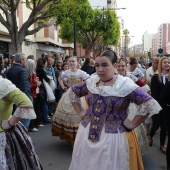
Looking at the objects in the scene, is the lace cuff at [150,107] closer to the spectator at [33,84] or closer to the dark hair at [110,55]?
the dark hair at [110,55]

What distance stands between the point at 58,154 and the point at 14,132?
2505 mm

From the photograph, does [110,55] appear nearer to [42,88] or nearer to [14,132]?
[14,132]

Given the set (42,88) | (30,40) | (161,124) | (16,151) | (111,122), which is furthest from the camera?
(30,40)

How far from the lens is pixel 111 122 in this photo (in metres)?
2.73

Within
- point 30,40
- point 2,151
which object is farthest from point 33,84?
point 30,40

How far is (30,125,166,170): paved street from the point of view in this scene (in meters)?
4.71

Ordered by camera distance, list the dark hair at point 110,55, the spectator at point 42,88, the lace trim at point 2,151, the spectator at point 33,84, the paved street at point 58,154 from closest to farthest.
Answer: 1. the lace trim at point 2,151
2. the dark hair at point 110,55
3. the paved street at point 58,154
4. the spectator at point 33,84
5. the spectator at point 42,88

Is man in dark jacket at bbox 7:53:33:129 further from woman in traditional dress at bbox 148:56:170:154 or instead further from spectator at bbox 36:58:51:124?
woman in traditional dress at bbox 148:56:170:154

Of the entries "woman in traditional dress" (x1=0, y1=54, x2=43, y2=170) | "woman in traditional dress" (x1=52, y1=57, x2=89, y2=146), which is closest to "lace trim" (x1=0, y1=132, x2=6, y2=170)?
"woman in traditional dress" (x1=0, y1=54, x2=43, y2=170)

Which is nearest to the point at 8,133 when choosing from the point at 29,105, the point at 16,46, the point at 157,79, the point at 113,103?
the point at 29,105

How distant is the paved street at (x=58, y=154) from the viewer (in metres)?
4.71

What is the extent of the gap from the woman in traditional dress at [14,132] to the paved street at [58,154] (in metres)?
1.79

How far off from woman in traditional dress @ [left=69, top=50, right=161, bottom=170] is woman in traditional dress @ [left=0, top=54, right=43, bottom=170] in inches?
22.2

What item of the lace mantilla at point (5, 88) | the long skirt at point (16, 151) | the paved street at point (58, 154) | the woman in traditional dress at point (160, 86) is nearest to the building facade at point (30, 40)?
the paved street at point (58, 154)
